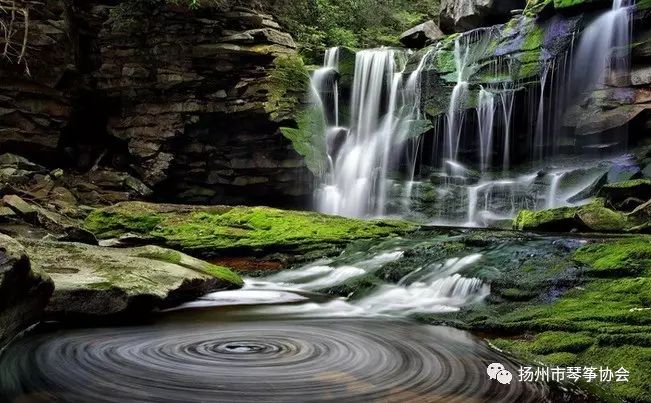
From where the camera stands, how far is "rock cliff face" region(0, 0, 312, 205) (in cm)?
1529

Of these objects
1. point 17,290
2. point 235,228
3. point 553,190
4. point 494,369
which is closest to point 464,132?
point 553,190

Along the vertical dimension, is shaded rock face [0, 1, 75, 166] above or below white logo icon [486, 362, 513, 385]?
above

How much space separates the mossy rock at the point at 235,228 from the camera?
1073cm

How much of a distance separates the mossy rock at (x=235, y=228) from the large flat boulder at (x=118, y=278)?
234cm

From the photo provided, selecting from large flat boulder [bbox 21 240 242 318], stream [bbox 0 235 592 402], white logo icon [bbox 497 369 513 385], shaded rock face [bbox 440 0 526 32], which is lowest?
stream [bbox 0 235 592 402]

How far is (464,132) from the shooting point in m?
17.2

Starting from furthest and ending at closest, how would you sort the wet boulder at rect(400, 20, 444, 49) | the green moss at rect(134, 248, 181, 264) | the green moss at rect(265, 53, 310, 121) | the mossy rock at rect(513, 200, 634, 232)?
the wet boulder at rect(400, 20, 444, 49) < the green moss at rect(265, 53, 310, 121) < the mossy rock at rect(513, 200, 634, 232) < the green moss at rect(134, 248, 181, 264)

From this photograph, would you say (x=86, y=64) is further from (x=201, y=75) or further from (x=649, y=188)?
(x=649, y=188)

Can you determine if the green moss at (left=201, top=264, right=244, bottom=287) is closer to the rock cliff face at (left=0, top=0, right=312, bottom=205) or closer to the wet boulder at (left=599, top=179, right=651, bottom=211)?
the rock cliff face at (left=0, top=0, right=312, bottom=205)

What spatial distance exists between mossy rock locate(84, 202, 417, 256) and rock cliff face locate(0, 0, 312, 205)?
11.3 ft

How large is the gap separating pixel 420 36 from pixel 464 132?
6.35 metres

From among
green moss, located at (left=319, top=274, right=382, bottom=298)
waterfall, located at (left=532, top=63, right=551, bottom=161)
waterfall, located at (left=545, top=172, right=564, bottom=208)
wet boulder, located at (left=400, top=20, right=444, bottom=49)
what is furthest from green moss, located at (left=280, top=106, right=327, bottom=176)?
wet boulder, located at (left=400, top=20, right=444, bottom=49)

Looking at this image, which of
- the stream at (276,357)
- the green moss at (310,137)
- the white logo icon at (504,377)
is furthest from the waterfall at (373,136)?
the white logo icon at (504,377)

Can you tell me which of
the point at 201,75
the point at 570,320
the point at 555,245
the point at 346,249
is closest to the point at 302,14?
the point at 201,75
